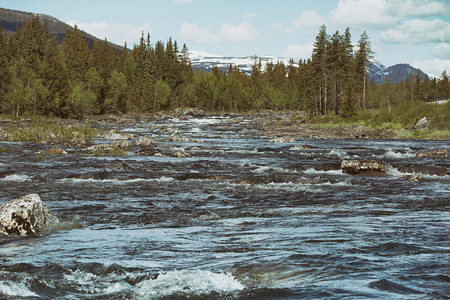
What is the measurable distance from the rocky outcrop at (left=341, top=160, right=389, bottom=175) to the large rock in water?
14592 mm

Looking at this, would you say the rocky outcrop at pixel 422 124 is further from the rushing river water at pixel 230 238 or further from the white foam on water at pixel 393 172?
the rushing river water at pixel 230 238

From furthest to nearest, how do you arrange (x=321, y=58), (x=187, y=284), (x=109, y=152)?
(x=321, y=58)
(x=109, y=152)
(x=187, y=284)

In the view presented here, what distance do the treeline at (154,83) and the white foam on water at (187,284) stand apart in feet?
204

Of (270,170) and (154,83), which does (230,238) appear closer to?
(270,170)

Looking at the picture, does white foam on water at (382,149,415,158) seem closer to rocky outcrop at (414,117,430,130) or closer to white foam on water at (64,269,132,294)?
rocky outcrop at (414,117,430,130)

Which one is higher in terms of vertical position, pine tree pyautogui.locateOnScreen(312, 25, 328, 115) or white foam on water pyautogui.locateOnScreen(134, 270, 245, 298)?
pine tree pyautogui.locateOnScreen(312, 25, 328, 115)

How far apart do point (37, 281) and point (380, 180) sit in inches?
606

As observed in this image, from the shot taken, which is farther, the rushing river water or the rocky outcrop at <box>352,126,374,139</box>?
the rocky outcrop at <box>352,126,374,139</box>

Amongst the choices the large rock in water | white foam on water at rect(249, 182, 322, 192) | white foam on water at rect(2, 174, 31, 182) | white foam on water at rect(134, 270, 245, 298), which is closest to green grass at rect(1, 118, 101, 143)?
white foam on water at rect(2, 174, 31, 182)

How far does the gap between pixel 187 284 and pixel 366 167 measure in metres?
16.3

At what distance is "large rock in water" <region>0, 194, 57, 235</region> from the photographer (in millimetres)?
9266

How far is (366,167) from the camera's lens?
20484 mm

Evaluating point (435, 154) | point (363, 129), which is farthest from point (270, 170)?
point (363, 129)

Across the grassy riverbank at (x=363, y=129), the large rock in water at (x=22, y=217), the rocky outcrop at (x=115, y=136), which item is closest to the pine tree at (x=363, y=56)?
the grassy riverbank at (x=363, y=129)
